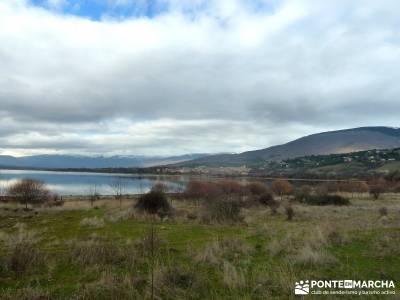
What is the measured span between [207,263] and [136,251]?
2442mm

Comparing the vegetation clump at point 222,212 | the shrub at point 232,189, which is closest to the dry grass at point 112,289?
the vegetation clump at point 222,212

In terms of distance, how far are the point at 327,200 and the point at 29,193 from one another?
44798 mm

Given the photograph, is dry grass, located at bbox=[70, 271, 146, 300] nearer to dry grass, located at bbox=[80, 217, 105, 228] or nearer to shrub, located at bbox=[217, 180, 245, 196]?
dry grass, located at bbox=[80, 217, 105, 228]

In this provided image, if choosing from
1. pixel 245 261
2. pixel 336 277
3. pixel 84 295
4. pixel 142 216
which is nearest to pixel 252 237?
pixel 245 261

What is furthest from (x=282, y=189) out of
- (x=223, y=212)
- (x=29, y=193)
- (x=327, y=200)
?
(x=223, y=212)

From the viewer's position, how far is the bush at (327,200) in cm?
4594

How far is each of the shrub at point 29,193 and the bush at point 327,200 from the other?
3977 cm

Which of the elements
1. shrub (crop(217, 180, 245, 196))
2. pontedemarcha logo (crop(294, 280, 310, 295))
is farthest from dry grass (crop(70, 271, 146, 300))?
shrub (crop(217, 180, 245, 196))

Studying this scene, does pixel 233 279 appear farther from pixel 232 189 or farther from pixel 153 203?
pixel 232 189

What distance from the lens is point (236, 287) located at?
25.5 feet

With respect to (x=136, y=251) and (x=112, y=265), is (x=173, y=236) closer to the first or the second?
(x=136, y=251)

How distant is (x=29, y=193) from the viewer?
55.2 m

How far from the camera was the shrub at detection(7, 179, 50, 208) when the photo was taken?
178 ft

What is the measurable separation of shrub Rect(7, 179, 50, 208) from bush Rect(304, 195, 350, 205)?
39.8m
